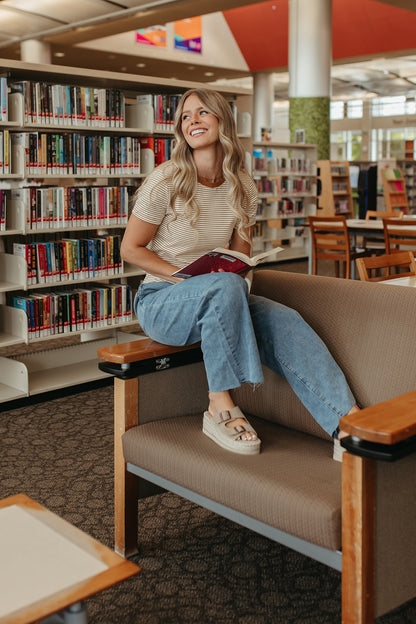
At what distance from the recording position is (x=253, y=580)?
2146 mm

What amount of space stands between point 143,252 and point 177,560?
1038 millimetres

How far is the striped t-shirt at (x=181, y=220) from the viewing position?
239 cm

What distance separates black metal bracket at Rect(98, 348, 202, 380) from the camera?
218cm

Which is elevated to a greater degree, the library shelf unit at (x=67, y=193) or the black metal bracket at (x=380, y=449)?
the library shelf unit at (x=67, y=193)

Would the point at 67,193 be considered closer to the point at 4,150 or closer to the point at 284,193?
the point at 4,150

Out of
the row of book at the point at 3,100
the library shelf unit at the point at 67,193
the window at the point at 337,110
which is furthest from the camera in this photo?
the window at the point at 337,110

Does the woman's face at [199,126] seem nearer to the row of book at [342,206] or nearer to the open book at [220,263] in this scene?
the open book at [220,263]

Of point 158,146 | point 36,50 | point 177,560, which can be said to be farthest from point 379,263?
point 36,50

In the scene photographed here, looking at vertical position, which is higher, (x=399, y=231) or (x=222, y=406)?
(x=399, y=231)

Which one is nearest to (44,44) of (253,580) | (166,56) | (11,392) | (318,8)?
(166,56)

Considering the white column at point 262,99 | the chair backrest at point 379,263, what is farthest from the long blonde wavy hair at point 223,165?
the white column at point 262,99

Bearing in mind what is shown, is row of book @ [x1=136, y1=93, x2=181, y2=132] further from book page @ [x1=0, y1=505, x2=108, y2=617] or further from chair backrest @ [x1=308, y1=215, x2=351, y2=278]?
book page @ [x1=0, y1=505, x2=108, y2=617]

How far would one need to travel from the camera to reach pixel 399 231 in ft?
19.9

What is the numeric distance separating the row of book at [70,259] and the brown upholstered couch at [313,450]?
73.4 inches
